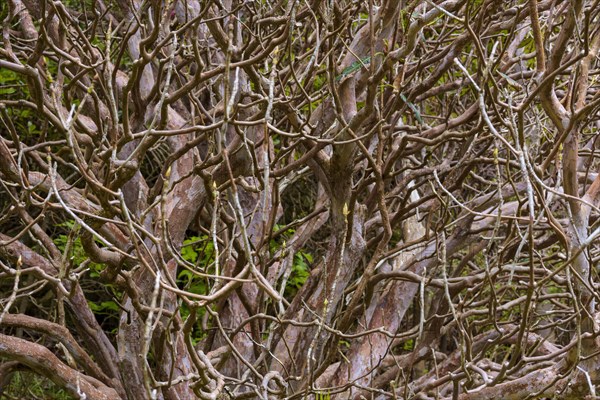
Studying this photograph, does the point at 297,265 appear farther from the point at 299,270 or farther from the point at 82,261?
the point at 82,261

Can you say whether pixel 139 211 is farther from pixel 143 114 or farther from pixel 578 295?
pixel 578 295

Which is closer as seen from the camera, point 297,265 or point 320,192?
point 320,192

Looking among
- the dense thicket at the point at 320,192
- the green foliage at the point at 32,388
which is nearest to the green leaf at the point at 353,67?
the dense thicket at the point at 320,192

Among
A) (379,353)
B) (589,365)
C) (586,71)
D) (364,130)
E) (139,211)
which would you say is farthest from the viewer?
(379,353)

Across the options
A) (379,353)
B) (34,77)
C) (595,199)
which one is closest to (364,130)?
(379,353)

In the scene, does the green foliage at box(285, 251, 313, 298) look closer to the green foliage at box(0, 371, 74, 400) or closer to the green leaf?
the green foliage at box(0, 371, 74, 400)

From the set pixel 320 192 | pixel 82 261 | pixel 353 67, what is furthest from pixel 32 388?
pixel 353 67

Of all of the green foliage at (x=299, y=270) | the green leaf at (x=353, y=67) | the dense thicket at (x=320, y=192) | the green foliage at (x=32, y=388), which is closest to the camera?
the dense thicket at (x=320, y=192)

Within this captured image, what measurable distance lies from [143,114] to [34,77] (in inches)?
55.6

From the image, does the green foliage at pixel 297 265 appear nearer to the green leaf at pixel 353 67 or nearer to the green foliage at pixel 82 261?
the green foliage at pixel 82 261

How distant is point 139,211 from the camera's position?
482 centimetres

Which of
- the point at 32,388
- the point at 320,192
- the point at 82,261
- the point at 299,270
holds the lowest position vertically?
the point at 32,388

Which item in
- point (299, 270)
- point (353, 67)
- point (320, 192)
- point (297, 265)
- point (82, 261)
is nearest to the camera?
point (353, 67)

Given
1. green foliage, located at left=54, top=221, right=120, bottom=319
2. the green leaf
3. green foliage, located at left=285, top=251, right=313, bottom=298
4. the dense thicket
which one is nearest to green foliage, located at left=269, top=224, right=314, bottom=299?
green foliage, located at left=285, top=251, right=313, bottom=298
